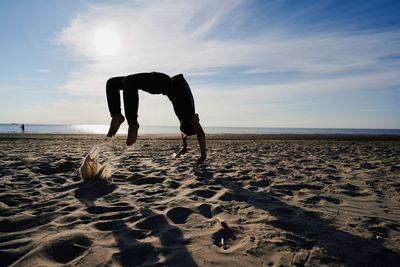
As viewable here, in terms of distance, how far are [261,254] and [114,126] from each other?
2.39 meters

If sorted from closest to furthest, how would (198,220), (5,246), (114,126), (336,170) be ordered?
(5,246) → (198,220) → (114,126) → (336,170)

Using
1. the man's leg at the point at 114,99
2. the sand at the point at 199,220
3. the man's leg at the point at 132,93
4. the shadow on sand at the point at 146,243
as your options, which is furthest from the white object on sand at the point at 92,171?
the man's leg at the point at 132,93

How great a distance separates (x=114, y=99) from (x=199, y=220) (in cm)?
184

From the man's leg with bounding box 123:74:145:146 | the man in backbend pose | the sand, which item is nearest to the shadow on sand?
the sand

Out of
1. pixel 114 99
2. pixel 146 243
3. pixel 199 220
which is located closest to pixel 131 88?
pixel 114 99

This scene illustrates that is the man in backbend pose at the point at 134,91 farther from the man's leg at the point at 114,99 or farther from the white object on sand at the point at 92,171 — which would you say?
the white object on sand at the point at 92,171

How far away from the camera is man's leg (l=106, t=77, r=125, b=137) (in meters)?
4.02

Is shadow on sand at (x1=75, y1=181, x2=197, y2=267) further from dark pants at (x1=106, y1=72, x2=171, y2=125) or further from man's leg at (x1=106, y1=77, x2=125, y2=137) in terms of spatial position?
dark pants at (x1=106, y1=72, x2=171, y2=125)

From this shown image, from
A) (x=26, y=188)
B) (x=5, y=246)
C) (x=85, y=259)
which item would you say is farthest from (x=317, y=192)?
(x=26, y=188)

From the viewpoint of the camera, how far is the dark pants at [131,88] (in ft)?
12.8

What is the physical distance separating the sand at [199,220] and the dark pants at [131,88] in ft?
3.83

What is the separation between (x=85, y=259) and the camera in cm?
244

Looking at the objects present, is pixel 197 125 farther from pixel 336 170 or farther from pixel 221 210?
pixel 336 170

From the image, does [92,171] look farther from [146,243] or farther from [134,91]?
[146,243]
